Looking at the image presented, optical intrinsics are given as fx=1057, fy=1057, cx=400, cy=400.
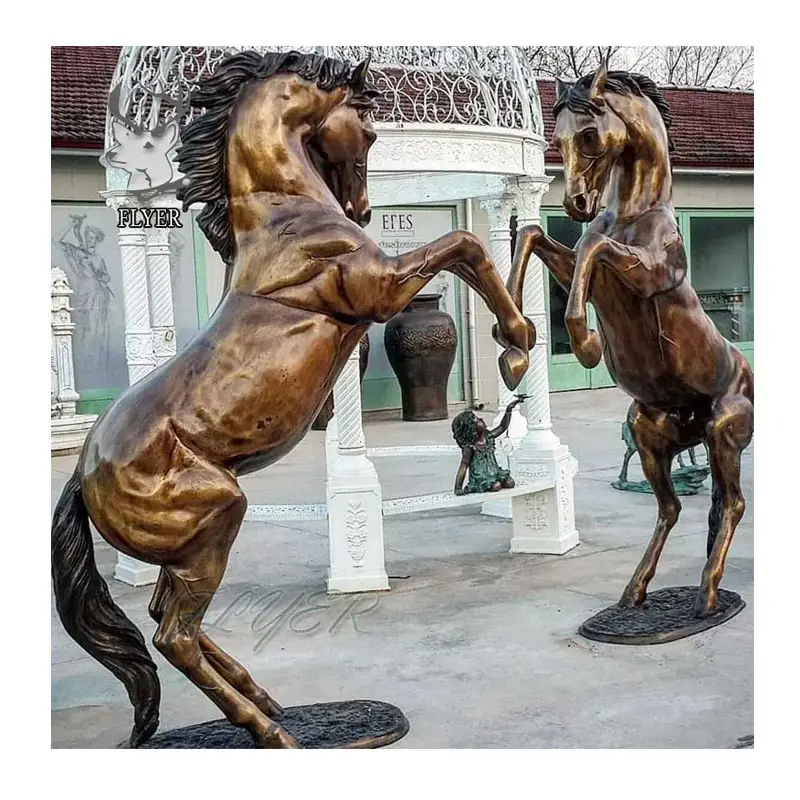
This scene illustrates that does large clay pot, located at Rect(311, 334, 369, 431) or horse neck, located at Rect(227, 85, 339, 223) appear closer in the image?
horse neck, located at Rect(227, 85, 339, 223)

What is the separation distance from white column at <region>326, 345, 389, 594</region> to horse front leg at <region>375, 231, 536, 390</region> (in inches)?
95.2

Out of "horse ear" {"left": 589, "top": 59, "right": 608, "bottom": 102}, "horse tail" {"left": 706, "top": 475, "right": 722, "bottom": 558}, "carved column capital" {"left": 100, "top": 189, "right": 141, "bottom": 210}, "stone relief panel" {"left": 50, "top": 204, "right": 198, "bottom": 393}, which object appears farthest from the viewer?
"stone relief panel" {"left": 50, "top": 204, "right": 198, "bottom": 393}

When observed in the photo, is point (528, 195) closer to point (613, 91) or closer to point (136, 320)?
point (613, 91)

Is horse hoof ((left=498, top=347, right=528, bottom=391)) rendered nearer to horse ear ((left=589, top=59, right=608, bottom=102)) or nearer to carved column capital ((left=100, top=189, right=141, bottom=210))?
horse ear ((left=589, top=59, right=608, bottom=102))

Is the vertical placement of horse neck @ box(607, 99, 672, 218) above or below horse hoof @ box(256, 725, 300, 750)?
above

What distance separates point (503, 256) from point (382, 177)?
1.05m

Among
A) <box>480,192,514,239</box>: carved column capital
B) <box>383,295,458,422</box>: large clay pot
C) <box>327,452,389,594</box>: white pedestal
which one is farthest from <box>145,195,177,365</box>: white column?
<box>383,295,458,422</box>: large clay pot

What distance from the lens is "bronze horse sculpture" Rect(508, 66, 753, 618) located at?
13.8 ft

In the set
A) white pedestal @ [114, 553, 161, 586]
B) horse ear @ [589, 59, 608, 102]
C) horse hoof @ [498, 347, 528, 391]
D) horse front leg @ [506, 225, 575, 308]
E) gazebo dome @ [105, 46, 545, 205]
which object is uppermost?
gazebo dome @ [105, 46, 545, 205]

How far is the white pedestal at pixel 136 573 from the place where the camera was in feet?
19.8

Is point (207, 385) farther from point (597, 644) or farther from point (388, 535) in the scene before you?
point (388, 535)

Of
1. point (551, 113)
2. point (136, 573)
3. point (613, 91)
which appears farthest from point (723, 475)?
point (551, 113)

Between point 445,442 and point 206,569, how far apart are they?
8574 mm

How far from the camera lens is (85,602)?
3.45m
